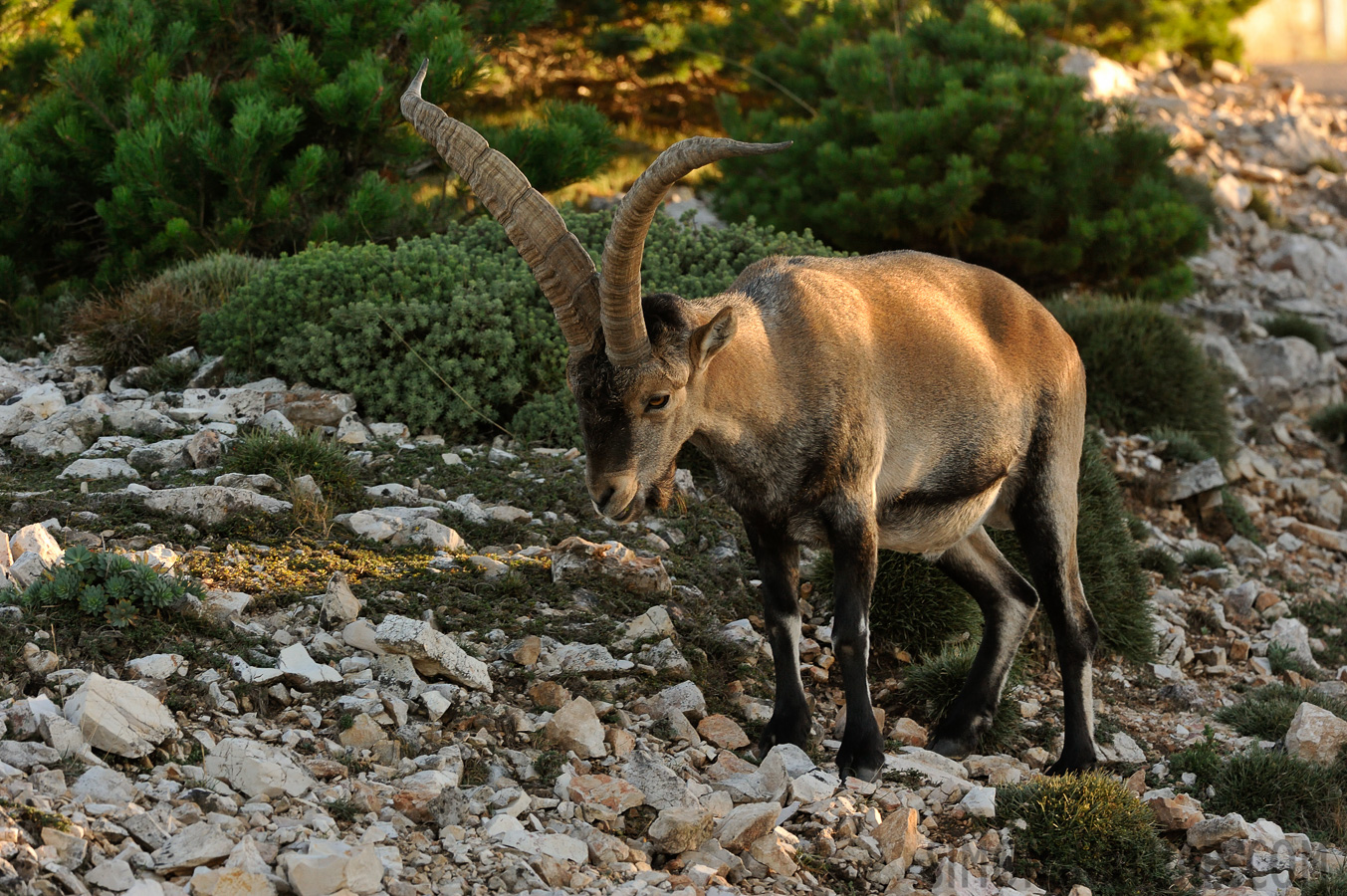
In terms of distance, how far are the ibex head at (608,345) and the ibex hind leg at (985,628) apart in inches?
85.5

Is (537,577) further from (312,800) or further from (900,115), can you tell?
(900,115)

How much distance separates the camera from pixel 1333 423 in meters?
13.7

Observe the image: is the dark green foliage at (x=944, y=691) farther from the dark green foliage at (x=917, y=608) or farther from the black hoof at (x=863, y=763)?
the black hoof at (x=863, y=763)

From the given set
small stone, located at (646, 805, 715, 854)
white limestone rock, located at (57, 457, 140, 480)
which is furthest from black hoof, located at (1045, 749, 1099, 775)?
white limestone rock, located at (57, 457, 140, 480)

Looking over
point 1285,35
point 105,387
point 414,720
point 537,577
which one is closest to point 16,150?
point 105,387

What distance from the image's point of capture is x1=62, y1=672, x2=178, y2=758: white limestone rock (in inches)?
178

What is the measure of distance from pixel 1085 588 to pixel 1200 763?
74.6 inches

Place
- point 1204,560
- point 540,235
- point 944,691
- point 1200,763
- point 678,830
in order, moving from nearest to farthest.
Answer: point 678,830, point 540,235, point 1200,763, point 944,691, point 1204,560

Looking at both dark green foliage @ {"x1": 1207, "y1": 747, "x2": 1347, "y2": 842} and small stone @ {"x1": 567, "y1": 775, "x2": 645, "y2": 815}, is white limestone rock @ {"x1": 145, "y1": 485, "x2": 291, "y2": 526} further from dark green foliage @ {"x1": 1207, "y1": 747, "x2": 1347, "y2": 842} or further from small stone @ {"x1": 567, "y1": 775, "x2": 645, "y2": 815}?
dark green foliage @ {"x1": 1207, "y1": 747, "x2": 1347, "y2": 842}

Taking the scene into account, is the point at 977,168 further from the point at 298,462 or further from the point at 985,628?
the point at 298,462

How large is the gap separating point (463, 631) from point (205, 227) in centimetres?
636

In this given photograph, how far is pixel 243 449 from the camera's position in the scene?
7.80 m

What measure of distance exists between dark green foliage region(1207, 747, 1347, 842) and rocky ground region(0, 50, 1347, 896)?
17 cm

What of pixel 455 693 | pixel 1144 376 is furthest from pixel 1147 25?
pixel 455 693
